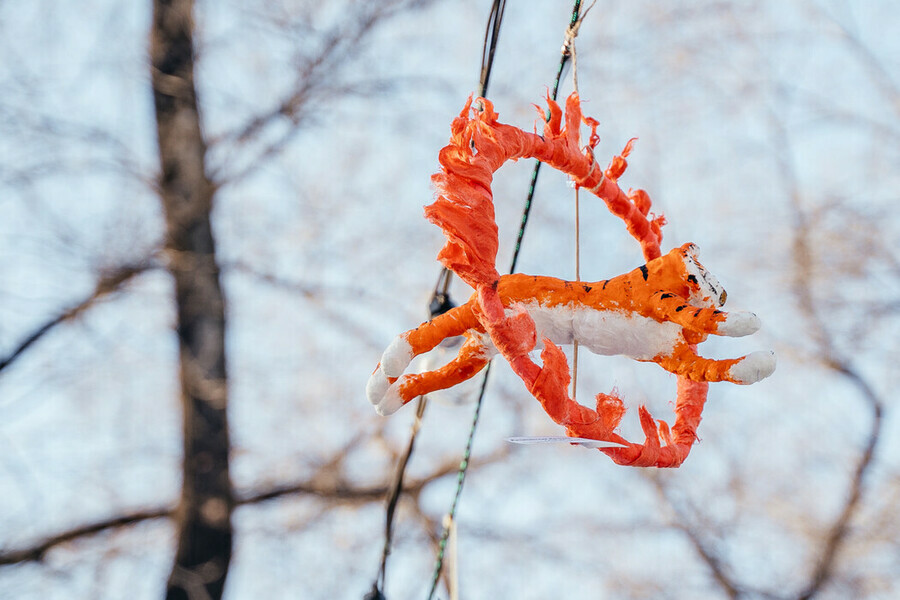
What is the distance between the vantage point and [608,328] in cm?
105

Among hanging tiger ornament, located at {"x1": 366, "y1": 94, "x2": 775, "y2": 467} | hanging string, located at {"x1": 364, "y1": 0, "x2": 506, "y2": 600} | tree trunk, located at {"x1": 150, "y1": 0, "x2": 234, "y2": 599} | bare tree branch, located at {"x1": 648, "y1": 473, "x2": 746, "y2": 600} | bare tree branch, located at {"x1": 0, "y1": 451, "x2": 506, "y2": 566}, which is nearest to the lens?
hanging tiger ornament, located at {"x1": 366, "y1": 94, "x2": 775, "y2": 467}

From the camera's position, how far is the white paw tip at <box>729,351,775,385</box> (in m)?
1.00

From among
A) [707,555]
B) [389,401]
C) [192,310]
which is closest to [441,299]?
[389,401]

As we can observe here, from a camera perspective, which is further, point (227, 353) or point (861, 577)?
point (861, 577)

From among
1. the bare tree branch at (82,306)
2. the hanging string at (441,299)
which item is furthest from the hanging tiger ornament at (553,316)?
the bare tree branch at (82,306)

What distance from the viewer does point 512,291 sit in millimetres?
1041

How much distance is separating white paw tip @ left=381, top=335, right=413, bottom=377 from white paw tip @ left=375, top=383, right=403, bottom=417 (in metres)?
0.05

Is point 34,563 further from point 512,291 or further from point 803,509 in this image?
point 803,509

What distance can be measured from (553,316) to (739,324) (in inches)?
8.3

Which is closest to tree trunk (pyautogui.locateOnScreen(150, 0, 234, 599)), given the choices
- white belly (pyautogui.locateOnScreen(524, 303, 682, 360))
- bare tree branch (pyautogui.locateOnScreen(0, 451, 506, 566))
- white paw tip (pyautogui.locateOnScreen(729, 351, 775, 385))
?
bare tree branch (pyautogui.locateOnScreen(0, 451, 506, 566))

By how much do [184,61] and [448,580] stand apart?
224 centimetres

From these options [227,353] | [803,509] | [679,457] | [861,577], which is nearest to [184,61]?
[227,353]

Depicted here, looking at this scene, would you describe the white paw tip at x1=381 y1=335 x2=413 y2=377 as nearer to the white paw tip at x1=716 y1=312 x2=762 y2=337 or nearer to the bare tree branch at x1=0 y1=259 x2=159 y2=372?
the white paw tip at x1=716 y1=312 x2=762 y2=337

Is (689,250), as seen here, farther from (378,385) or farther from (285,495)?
(285,495)
